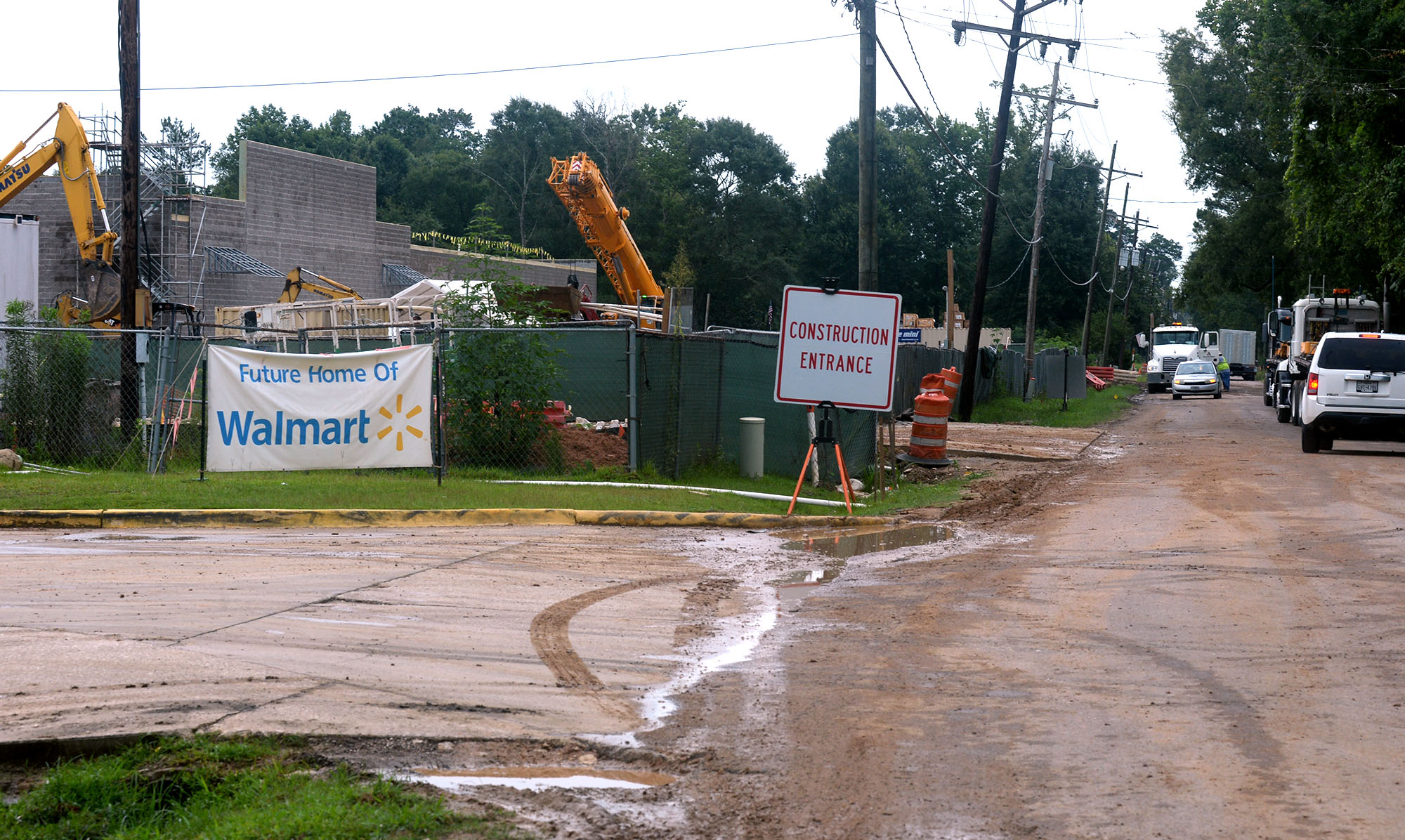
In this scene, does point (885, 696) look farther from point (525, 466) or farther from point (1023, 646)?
point (525, 466)

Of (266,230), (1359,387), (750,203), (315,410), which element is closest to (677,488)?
(315,410)

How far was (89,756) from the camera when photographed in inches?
193

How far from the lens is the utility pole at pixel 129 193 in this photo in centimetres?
1758

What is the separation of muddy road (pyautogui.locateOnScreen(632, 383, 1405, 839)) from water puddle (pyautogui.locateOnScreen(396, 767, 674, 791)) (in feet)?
0.63

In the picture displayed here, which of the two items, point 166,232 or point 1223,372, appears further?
point 1223,372

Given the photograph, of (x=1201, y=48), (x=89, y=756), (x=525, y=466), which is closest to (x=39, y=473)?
(x=525, y=466)

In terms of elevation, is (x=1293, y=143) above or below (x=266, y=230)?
above

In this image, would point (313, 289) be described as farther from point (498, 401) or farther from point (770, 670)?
point (770, 670)

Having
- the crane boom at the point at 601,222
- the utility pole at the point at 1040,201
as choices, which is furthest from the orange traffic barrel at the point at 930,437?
the utility pole at the point at 1040,201

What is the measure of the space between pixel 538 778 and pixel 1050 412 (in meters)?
35.9

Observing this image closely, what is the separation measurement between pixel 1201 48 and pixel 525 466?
50592mm

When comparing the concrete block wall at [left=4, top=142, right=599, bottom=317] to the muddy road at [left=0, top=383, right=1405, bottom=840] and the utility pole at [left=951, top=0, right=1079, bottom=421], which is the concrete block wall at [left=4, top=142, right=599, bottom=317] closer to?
the utility pole at [left=951, top=0, right=1079, bottom=421]

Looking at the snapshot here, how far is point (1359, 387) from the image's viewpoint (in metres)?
20.9

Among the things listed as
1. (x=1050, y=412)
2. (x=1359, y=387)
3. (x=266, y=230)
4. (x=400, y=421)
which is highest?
(x=266, y=230)
